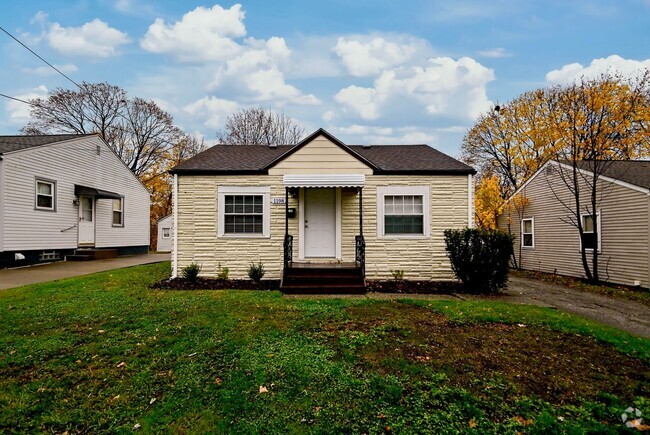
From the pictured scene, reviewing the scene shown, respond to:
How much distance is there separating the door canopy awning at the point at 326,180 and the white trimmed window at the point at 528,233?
10.3 metres

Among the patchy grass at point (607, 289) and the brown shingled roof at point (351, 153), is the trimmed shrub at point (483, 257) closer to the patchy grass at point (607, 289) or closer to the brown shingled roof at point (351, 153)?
the brown shingled roof at point (351, 153)

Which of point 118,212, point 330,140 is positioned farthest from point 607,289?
point 118,212

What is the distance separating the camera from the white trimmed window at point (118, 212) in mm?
16541

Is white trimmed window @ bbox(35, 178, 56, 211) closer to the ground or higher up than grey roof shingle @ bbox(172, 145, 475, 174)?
closer to the ground

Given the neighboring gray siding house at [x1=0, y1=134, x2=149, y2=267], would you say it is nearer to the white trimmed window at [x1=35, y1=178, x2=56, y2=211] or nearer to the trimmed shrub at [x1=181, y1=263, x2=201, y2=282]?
the white trimmed window at [x1=35, y1=178, x2=56, y2=211]

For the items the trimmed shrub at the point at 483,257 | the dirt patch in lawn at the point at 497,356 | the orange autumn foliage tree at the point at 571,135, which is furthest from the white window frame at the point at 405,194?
the orange autumn foliage tree at the point at 571,135

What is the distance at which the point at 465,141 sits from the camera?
2359cm

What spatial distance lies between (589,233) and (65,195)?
2014cm

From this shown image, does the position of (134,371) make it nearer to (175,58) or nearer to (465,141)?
(175,58)

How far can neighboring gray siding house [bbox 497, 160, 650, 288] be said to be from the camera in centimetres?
1016

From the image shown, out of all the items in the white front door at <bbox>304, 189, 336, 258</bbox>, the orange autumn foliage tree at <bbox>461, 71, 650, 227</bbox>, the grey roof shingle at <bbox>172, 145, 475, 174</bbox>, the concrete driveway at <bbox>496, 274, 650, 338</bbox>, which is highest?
the orange autumn foliage tree at <bbox>461, 71, 650, 227</bbox>

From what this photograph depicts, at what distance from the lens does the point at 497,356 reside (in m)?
3.99

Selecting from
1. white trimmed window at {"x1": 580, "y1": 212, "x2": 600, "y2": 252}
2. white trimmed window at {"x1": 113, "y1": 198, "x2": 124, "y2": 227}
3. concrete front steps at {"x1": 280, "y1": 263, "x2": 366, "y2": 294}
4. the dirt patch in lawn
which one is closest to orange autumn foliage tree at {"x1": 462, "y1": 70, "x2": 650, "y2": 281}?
white trimmed window at {"x1": 580, "y1": 212, "x2": 600, "y2": 252}

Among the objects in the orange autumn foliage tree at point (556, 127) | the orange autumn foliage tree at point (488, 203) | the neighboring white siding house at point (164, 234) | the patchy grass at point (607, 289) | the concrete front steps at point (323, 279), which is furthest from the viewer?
the neighboring white siding house at point (164, 234)
